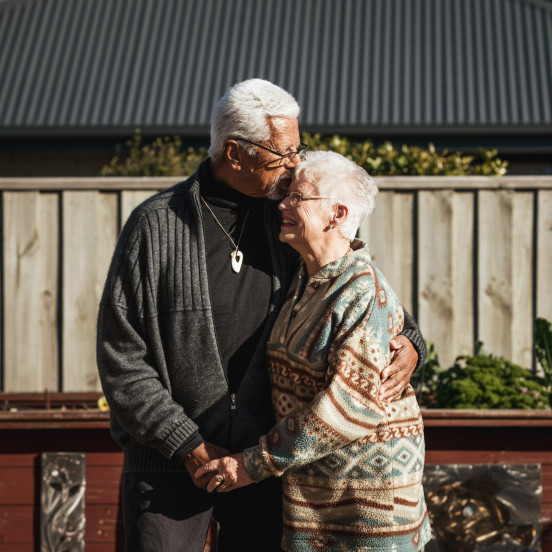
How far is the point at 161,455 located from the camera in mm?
2270

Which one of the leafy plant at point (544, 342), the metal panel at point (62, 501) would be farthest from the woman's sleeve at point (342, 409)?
the leafy plant at point (544, 342)

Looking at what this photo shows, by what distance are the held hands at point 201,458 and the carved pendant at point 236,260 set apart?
501 millimetres

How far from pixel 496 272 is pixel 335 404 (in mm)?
2818

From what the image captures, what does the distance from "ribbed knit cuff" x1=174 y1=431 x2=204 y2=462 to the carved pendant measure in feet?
1.59

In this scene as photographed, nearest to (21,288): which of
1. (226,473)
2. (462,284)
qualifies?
(462,284)

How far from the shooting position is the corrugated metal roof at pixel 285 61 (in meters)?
8.25

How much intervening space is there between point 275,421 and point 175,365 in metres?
0.32

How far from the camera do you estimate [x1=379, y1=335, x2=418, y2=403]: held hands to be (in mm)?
2104

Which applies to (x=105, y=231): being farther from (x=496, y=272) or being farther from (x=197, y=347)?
(x=197, y=347)

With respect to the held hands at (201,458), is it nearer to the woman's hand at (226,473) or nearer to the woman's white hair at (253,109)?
the woman's hand at (226,473)

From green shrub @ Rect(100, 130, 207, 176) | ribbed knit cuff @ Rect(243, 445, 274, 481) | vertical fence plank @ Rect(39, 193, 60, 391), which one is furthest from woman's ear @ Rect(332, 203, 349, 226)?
green shrub @ Rect(100, 130, 207, 176)

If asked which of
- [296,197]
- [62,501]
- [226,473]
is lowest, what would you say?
[62,501]

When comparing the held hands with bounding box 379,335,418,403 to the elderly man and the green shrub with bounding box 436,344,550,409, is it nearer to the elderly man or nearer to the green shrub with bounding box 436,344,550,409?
the elderly man

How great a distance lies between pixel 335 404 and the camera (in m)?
2.00
